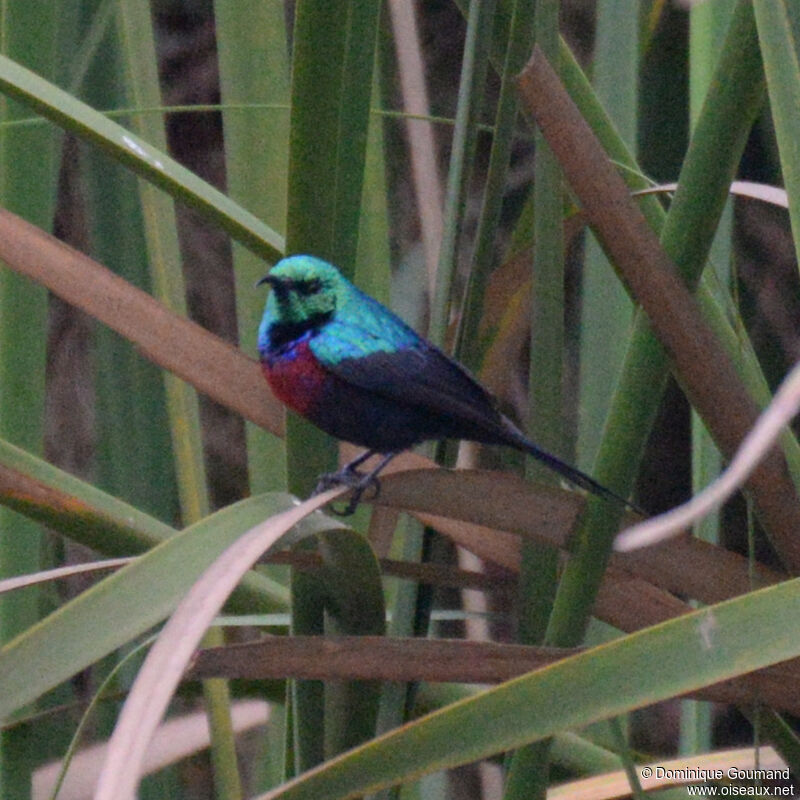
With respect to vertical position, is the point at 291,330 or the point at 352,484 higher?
the point at 291,330

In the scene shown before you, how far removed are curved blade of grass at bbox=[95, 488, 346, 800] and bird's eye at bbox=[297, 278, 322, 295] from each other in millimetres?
469

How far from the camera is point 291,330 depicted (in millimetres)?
1213

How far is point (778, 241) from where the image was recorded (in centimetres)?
179

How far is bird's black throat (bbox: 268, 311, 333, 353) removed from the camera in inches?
46.7

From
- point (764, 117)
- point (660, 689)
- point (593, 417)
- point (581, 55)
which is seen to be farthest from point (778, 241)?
point (660, 689)

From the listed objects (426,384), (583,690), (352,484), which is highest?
(426,384)

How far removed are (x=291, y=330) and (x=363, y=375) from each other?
0.10 metres

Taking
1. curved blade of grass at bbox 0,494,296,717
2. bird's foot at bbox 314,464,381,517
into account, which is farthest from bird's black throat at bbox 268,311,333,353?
curved blade of grass at bbox 0,494,296,717

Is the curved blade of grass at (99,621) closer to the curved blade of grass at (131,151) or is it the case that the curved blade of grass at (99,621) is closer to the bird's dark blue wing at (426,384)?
the curved blade of grass at (131,151)

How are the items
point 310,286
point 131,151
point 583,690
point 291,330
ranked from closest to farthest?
point 583,690 < point 131,151 < point 310,286 < point 291,330

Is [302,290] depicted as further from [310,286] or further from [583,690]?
[583,690]

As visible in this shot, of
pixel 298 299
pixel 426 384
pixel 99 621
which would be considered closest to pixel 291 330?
pixel 298 299

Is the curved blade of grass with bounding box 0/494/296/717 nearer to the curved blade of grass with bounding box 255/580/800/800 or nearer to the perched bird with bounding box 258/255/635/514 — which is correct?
the curved blade of grass with bounding box 255/580/800/800

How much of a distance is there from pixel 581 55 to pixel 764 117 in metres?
0.66
